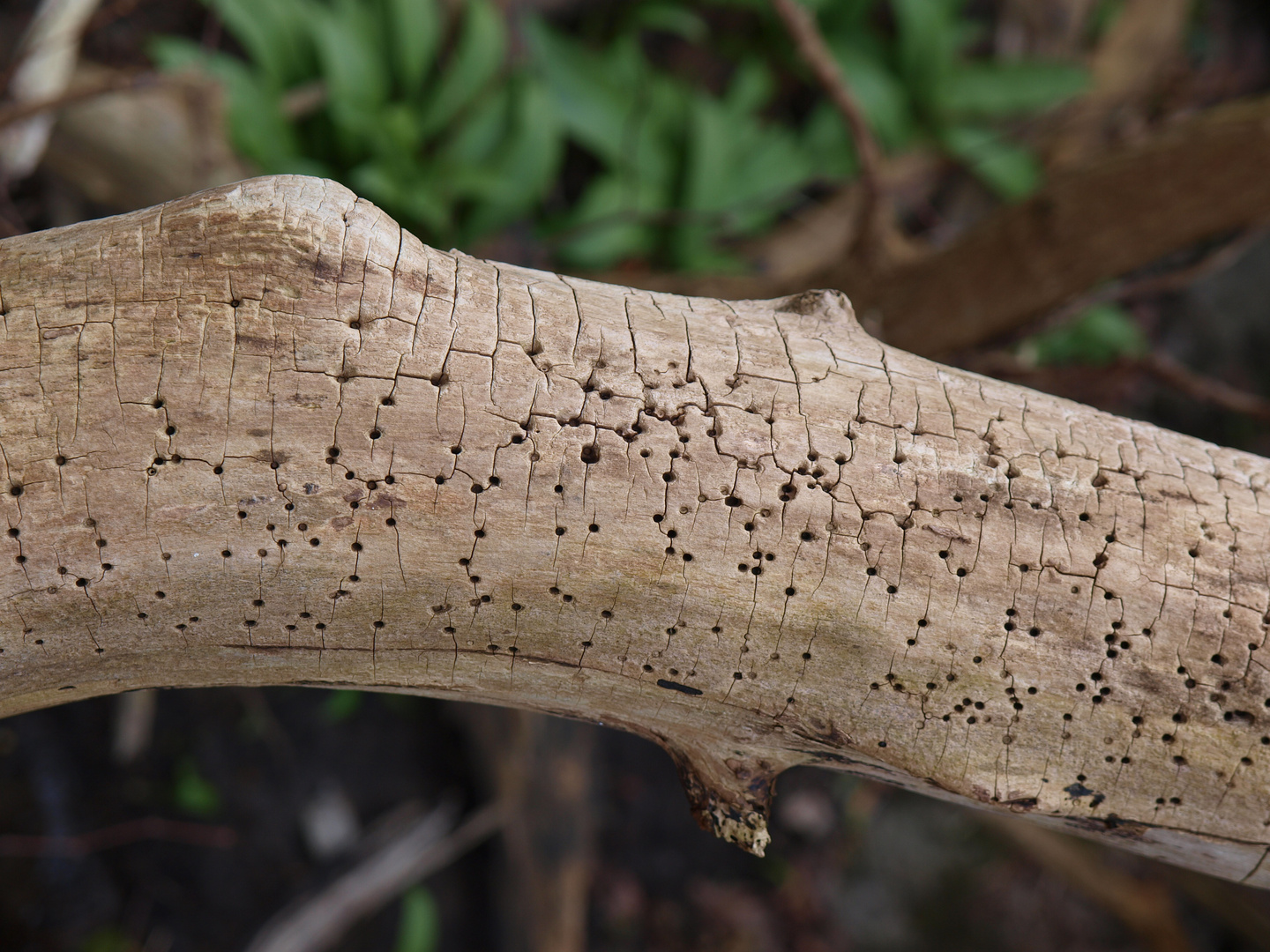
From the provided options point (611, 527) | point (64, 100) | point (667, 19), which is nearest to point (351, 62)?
point (64, 100)

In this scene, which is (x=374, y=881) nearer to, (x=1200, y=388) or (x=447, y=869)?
(x=447, y=869)

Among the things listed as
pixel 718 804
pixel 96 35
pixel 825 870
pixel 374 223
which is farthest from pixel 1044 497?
pixel 96 35

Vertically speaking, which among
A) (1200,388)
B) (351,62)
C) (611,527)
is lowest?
(611,527)

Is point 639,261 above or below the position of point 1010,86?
below

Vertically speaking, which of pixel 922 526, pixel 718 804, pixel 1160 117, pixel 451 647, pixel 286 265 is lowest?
pixel 718 804

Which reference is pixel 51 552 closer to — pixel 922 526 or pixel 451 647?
pixel 451 647
